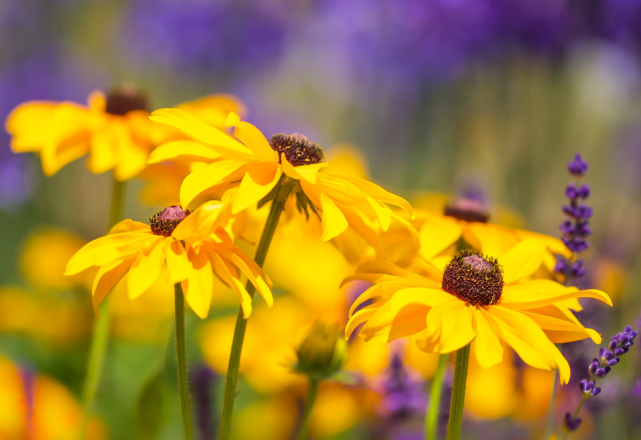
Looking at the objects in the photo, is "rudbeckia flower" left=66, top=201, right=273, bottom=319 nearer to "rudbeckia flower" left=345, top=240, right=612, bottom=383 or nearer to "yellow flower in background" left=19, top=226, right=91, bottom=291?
"rudbeckia flower" left=345, top=240, right=612, bottom=383

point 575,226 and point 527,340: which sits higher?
point 575,226

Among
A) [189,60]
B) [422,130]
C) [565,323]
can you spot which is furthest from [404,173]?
[565,323]

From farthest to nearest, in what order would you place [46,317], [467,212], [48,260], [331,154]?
1. [331,154]
2. [48,260]
3. [46,317]
4. [467,212]

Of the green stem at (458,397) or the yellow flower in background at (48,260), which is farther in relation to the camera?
the yellow flower in background at (48,260)

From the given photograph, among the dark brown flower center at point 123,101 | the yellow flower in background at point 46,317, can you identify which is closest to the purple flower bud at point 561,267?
the dark brown flower center at point 123,101

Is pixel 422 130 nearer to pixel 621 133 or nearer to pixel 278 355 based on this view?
pixel 621 133

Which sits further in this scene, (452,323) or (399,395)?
(399,395)

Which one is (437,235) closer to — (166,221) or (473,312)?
(473,312)

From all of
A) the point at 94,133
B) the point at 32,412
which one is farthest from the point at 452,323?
the point at 32,412

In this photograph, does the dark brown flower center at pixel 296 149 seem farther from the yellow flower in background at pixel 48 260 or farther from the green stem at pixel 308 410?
the yellow flower in background at pixel 48 260
